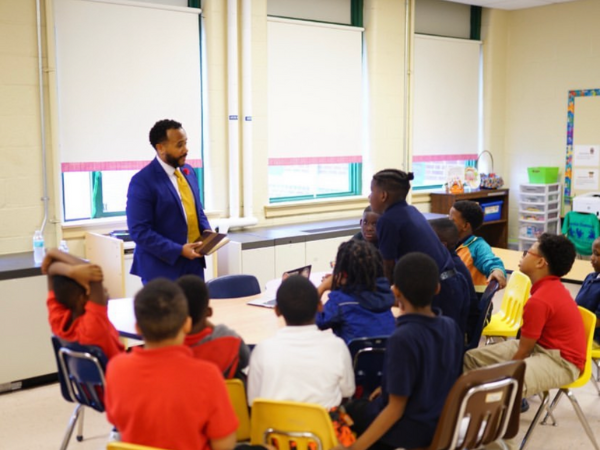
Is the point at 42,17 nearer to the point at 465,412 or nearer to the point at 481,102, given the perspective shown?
the point at 465,412

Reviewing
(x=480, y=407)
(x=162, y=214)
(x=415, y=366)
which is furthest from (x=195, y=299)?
(x=162, y=214)

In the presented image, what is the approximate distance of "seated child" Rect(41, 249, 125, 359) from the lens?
2504 millimetres

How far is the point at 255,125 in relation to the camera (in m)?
5.91

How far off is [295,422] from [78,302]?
97 cm

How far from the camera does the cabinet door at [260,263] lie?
526 cm

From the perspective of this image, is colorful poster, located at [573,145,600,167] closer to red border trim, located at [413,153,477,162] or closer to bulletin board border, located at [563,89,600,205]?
bulletin board border, located at [563,89,600,205]

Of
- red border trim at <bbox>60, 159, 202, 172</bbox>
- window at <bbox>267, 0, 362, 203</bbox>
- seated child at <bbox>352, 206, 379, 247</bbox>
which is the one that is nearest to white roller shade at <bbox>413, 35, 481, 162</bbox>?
window at <bbox>267, 0, 362, 203</bbox>

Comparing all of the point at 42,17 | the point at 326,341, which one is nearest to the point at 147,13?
the point at 42,17

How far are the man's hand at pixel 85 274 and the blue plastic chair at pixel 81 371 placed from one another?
0.26 meters

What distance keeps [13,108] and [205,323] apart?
2880 millimetres

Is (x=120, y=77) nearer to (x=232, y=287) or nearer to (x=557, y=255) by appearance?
(x=232, y=287)

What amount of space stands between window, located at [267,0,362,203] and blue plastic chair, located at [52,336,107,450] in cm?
357

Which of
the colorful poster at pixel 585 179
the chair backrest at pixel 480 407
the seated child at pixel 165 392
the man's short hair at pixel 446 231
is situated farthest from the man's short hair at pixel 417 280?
the colorful poster at pixel 585 179

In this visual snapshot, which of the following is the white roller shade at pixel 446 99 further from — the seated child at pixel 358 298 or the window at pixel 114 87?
the seated child at pixel 358 298
